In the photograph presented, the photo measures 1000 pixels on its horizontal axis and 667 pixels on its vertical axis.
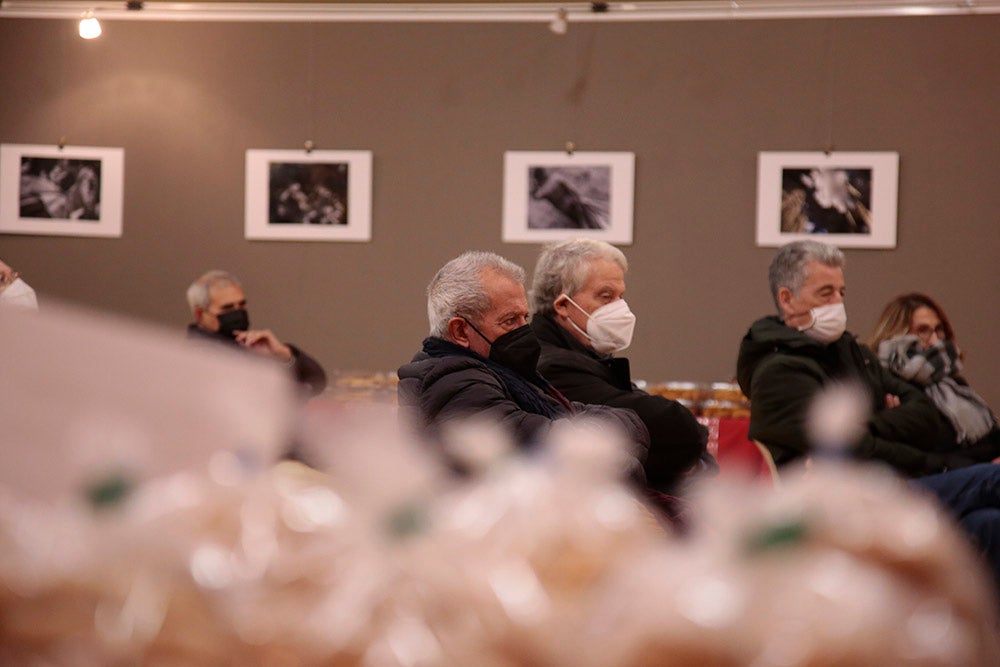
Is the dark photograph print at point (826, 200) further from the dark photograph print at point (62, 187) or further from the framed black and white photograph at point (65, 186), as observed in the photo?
the dark photograph print at point (62, 187)

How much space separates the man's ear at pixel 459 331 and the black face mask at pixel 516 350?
10 cm

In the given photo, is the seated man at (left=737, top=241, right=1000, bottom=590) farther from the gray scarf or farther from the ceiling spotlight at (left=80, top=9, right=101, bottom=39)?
the ceiling spotlight at (left=80, top=9, right=101, bottom=39)

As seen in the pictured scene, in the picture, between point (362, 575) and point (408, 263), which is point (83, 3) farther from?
point (362, 575)

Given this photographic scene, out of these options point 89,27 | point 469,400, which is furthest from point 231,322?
point 469,400

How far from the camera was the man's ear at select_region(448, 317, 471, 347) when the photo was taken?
10.4 feet

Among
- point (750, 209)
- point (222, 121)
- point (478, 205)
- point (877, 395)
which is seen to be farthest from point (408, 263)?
point (877, 395)

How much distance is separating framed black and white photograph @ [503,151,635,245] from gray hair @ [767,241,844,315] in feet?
8.77

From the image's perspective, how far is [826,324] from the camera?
4145 mm

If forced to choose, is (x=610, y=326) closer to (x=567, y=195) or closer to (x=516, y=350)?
(x=516, y=350)

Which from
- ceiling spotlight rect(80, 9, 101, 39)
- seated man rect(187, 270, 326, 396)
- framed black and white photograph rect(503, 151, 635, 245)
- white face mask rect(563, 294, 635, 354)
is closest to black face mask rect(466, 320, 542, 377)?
white face mask rect(563, 294, 635, 354)

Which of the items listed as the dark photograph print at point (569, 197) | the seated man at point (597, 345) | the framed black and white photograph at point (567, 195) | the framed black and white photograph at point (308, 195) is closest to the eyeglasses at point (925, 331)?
the framed black and white photograph at point (567, 195)

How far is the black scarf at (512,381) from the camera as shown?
3.01 meters

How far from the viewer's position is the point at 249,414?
0.60 m

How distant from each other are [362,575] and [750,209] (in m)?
6.58
